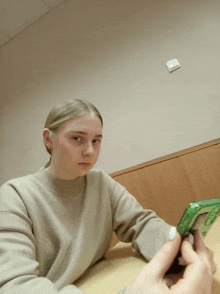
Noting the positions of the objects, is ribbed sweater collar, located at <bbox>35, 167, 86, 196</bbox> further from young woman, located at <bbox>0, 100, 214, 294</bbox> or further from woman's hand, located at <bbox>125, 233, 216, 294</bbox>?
woman's hand, located at <bbox>125, 233, 216, 294</bbox>

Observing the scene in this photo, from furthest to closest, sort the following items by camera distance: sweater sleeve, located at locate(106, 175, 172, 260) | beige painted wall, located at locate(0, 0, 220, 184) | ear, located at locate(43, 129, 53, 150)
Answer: beige painted wall, located at locate(0, 0, 220, 184) < ear, located at locate(43, 129, 53, 150) < sweater sleeve, located at locate(106, 175, 172, 260)

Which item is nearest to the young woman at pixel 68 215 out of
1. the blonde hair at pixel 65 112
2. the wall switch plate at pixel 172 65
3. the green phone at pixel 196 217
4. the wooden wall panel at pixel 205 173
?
the blonde hair at pixel 65 112

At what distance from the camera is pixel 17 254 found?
1.25 feet

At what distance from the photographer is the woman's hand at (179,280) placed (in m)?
0.26

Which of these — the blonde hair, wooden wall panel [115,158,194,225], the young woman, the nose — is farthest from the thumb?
wooden wall panel [115,158,194,225]

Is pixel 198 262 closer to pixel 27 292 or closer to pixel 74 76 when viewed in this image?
pixel 27 292

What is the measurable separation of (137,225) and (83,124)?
1.17 ft

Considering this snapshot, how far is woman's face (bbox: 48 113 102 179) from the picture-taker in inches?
21.4

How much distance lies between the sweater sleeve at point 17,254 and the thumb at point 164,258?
7.5 inches

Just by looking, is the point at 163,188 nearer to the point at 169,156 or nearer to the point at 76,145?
the point at 169,156

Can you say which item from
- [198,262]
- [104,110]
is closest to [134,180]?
[104,110]

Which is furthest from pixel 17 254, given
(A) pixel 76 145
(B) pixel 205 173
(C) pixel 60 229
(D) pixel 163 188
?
(B) pixel 205 173

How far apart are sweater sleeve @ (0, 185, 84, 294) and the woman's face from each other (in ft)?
0.51

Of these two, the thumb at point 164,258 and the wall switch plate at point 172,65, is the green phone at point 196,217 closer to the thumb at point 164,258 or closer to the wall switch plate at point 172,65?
the thumb at point 164,258
